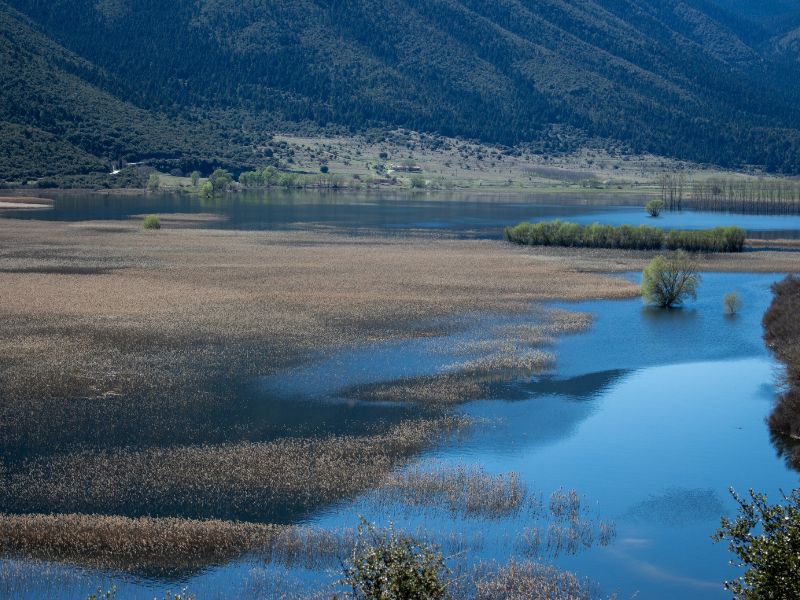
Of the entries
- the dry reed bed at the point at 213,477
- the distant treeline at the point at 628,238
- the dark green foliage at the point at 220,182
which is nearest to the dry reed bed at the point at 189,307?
the dry reed bed at the point at 213,477

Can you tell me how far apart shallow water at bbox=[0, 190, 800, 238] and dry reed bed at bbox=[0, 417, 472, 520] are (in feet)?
221

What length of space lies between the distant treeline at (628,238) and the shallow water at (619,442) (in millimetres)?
32510

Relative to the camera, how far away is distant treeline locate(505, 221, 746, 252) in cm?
8381

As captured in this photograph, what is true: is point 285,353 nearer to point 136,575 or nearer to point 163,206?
point 136,575

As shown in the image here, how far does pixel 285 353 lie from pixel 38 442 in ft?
43.2

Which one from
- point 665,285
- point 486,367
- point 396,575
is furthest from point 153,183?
point 396,575

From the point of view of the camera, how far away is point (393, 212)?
12900cm

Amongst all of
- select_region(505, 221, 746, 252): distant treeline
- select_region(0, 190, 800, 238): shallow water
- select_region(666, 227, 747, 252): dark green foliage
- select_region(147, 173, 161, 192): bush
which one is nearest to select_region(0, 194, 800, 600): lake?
select_region(666, 227, 747, 252): dark green foliage

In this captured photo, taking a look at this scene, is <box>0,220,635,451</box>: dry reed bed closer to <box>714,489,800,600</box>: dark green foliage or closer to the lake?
the lake

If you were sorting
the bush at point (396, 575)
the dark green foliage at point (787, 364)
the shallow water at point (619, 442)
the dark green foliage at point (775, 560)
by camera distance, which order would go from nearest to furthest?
the dark green foliage at point (775, 560) → the bush at point (396, 575) → the shallow water at point (619, 442) → the dark green foliage at point (787, 364)

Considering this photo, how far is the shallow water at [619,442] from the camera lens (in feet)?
73.0

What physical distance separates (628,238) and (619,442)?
55777 millimetres

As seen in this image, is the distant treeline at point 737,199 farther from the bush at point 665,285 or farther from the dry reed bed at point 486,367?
the dry reed bed at point 486,367

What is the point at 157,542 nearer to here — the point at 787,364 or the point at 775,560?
the point at 775,560
